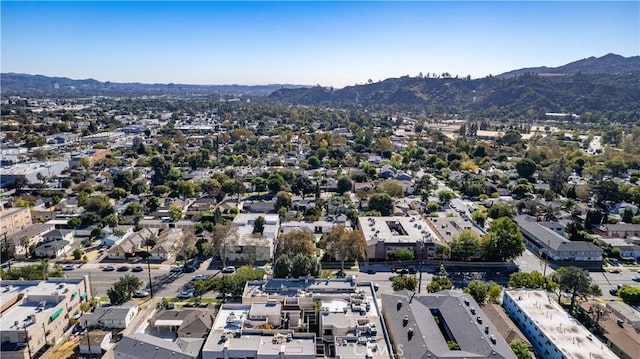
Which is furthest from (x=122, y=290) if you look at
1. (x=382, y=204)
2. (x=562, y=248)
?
(x=562, y=248)

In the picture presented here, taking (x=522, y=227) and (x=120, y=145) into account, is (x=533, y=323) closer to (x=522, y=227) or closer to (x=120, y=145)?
(x=522, y=227)

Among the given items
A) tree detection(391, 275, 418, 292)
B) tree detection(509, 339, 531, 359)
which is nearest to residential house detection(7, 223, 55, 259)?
tree detection(391, 275, 418, 292)

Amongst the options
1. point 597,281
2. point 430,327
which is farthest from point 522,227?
point 430,327

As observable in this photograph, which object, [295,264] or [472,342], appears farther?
[295,264]

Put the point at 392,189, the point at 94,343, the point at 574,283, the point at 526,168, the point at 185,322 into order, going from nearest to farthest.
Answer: the point at 94,343
the point at 185,322
the point at 574,283
the point at 392,189
the point at 526,168

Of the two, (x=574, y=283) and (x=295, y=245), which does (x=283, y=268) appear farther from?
(x=574, y=283)
